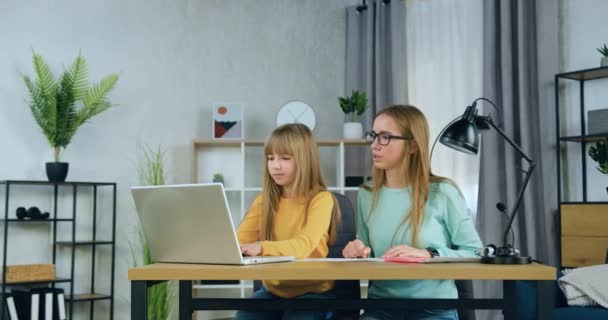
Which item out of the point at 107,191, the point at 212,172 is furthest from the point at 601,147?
the point at 107,191

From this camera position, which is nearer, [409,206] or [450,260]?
[450,260]

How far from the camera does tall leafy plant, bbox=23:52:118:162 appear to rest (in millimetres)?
4613

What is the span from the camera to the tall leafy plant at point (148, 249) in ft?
15.7

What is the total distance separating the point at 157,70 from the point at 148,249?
4.07ft

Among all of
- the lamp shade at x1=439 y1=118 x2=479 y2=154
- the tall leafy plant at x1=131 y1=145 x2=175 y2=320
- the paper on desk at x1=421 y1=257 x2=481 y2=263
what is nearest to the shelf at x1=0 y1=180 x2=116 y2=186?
the tall leafy plant at x1=131 y1=145 x2=175 y2=320

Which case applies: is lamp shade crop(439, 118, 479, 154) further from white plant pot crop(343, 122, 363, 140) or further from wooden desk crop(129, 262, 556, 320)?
white plant pot crop(343, 122, 363, 140)

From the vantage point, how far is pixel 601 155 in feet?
13.4

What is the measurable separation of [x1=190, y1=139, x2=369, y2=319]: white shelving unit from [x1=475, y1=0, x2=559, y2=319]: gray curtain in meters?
0.96

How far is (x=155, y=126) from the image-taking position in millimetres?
5258

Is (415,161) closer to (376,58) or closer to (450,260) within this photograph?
(450,260)

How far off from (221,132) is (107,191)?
831mm

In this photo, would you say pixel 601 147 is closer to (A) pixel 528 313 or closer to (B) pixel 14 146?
(A) pixel 528 313

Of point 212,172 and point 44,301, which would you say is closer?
point 44,301

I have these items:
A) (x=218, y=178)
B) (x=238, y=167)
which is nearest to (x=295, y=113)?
(x=238, y=167)
